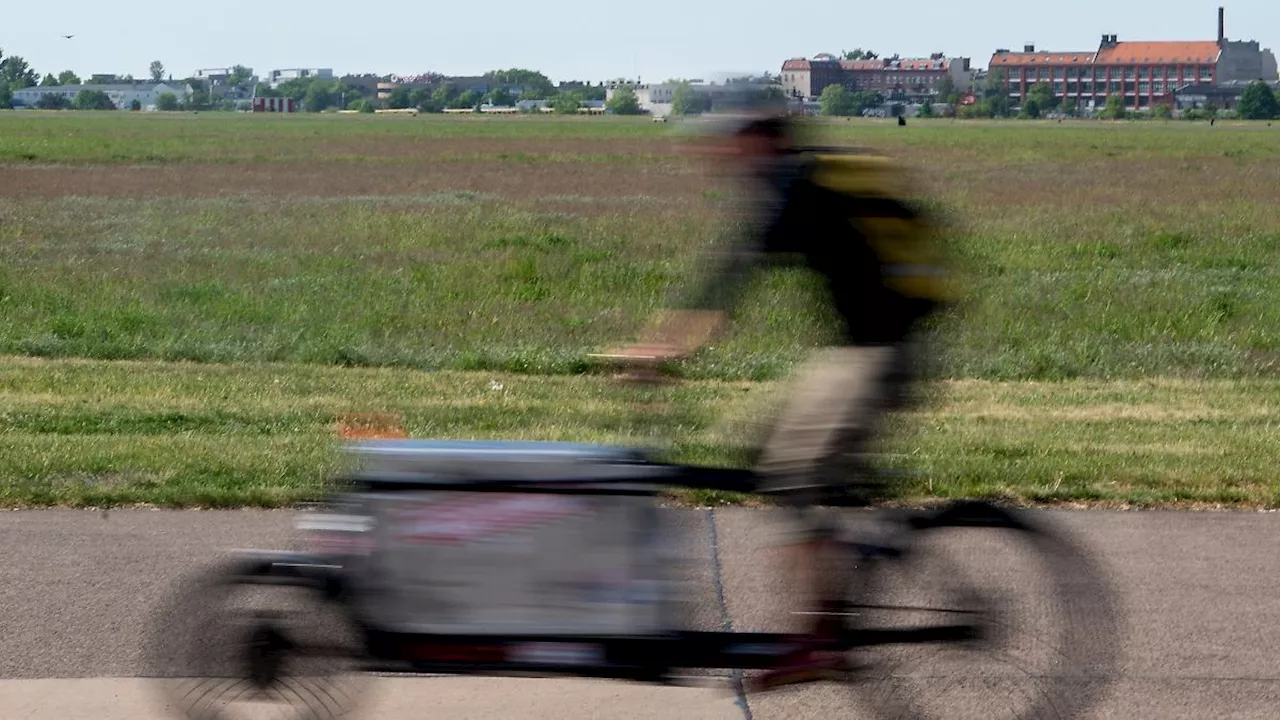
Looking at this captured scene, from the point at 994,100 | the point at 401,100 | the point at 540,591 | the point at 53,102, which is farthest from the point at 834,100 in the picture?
the point at 401,100

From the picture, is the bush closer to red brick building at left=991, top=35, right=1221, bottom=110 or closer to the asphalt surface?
red brick building at left=991, top=35, right=1221, bottom=110

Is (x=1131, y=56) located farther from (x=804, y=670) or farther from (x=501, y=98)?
(x=804, y=670)

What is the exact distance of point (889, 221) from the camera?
3.59m

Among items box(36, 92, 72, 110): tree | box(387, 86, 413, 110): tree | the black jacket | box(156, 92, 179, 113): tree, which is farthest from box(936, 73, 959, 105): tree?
box(156, 92, 179, 113): tree

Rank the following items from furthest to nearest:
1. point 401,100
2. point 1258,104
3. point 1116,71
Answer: point 1116,71 → point 401,100 → point 1258,104

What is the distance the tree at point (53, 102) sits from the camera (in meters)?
152

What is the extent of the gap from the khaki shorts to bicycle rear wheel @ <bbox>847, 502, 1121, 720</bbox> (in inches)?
9.9

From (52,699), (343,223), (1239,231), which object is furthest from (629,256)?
(52,699)

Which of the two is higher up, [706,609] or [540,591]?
[540,591]

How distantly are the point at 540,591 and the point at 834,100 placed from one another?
205cm

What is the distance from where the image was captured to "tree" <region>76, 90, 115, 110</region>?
6216 inches

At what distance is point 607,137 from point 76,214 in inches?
1733

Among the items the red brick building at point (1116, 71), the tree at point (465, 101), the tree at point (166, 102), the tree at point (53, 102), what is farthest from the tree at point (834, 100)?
the red brick building at point (1116, 71)

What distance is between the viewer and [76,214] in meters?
26.7
